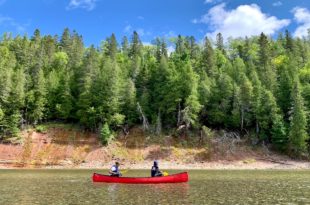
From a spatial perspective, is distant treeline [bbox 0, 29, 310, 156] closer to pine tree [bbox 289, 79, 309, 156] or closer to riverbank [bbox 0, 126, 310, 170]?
pine tree [bbox 289, 79, 309, 156]

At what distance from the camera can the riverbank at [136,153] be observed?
77.1 meters

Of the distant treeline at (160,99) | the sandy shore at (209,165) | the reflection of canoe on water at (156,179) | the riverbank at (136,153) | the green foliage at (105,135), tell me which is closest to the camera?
the reflection of canoe on water at (156,179)

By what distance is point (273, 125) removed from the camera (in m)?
Answer: 83.4

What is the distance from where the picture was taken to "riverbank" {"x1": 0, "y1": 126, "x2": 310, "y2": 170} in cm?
7706

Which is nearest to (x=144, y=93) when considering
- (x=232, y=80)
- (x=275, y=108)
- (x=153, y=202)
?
(x=232, y=80)

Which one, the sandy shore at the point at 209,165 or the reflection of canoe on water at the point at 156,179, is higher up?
the sandy shore at the point at 209,165

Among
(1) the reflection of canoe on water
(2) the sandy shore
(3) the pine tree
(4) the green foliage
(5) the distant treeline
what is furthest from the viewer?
(5) the distant treeline

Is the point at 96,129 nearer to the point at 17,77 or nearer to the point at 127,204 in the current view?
the point at 17,77

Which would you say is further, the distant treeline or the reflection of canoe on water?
the distant treeline

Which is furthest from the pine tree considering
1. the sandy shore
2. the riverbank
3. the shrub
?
the shrub

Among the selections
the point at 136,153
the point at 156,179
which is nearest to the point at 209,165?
the point at 136,153

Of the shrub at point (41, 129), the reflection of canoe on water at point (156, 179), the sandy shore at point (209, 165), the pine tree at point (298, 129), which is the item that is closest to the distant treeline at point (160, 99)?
the pine tree at point (298, 129)

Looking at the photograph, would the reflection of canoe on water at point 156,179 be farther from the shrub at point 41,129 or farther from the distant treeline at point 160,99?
the shrub at point 41,129

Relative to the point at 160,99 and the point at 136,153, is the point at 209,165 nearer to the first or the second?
the point at 136,153
